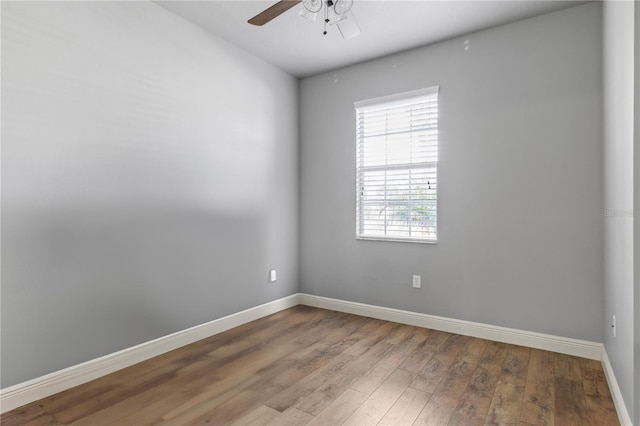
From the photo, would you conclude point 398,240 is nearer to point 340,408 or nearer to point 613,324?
point 613,324

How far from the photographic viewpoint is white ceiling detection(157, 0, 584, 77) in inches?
108

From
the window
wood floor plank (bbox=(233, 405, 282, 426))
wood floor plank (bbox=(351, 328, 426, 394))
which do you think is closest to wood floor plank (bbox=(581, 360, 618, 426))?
wood floor plank (bbox=(351, 328, 426, 394))

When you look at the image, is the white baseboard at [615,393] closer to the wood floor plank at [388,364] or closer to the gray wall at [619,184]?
the gray wall at [619,184]

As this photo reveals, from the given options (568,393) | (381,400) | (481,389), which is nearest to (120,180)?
(381,400)

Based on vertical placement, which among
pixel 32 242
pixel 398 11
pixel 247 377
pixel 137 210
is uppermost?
pixel 398 11

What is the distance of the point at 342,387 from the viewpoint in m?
2.25

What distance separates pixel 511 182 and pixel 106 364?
3330 millimetres

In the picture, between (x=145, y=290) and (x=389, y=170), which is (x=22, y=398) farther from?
(x=389, y=170)

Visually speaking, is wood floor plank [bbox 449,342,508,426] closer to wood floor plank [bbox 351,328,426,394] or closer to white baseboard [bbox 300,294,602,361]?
white baseboard [bbox 300,294,602,361]

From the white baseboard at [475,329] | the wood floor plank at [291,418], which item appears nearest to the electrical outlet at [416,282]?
the white baseboard at [475,329]

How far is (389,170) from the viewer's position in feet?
12.0

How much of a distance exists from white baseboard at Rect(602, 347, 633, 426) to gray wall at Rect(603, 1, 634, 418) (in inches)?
2.4

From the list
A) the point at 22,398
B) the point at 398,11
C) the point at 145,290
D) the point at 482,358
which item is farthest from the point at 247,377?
the point at 398,11

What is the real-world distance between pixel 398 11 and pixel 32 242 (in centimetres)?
297
